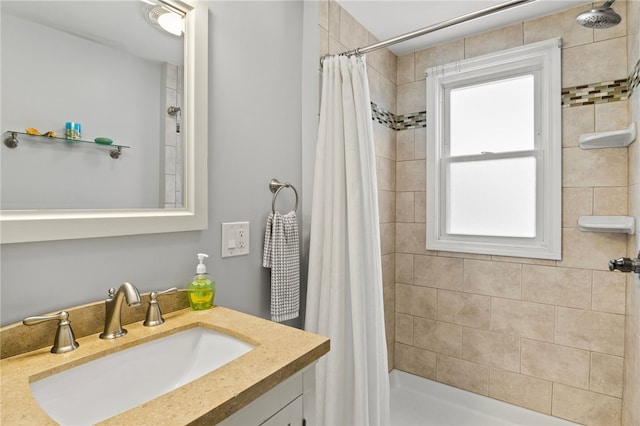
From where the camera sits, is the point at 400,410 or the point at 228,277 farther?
the point at 400,410

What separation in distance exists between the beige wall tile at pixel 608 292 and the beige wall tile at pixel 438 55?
1.55 meters

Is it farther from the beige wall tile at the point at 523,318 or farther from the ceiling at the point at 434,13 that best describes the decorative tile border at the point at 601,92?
the beige wall tile at the point at 523,318

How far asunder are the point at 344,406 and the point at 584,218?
1.56 m

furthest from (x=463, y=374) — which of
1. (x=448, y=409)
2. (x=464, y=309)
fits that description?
(x=464, y=309)

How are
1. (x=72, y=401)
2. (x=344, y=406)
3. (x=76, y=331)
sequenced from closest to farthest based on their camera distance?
(x=72, y=401) < (x=76, y=331) < (x=344, y=406)

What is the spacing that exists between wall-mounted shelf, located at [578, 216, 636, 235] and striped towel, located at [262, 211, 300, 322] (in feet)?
5.03

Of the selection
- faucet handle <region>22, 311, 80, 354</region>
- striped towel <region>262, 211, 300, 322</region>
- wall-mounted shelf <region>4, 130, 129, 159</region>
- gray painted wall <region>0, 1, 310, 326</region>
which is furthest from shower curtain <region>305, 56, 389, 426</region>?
faucet handle <region>22, 311, 80, 354</region>

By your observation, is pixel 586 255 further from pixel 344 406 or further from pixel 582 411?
pixel 344 406

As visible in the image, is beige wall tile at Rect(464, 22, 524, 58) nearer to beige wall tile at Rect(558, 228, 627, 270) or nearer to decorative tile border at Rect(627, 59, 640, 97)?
decorative tile border at Rect(627, 59, 640, 97)

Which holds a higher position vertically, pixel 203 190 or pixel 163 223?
pixel 203 190

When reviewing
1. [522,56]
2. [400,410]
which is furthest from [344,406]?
[522,56]

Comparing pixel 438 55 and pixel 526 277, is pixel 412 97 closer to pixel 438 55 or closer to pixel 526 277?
pixel 438 55

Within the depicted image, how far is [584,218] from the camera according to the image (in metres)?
1.80

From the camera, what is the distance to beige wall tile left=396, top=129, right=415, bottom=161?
95.7 inches
